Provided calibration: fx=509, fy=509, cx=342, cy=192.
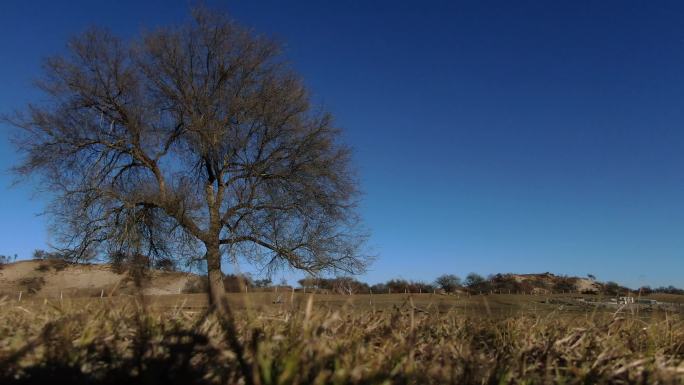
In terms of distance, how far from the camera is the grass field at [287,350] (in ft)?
6.82

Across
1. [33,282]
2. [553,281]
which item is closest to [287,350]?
[553,281]

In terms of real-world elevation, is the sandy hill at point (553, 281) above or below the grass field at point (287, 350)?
above

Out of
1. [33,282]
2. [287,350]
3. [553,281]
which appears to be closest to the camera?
[287,350]

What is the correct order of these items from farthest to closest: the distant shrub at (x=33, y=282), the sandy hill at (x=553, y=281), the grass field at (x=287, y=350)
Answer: the distant shrub at (x=33, y=282) → the sandy hill at (x=553, y=281) → the grass field at (x=287, y=350)

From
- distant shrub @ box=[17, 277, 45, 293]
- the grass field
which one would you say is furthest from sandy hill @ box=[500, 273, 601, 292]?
distant shrub @ box=[17, 277, 45, 293]

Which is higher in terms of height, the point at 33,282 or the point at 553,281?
the point at 553,281

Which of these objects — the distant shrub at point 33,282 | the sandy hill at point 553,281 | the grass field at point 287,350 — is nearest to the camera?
the grass field at point 287,350

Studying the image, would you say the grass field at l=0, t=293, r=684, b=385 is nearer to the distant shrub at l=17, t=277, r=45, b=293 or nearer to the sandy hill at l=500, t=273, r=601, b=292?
the sandy hill at l=500, t=273, r=601, b=292

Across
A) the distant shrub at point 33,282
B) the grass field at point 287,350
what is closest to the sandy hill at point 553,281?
the grass field at point 287,350

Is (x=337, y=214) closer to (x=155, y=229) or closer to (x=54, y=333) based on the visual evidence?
(x=155, y=229)

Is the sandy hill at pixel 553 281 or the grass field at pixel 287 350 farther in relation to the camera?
the sandy hill at pixel 553 281

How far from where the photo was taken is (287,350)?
229 centimetres

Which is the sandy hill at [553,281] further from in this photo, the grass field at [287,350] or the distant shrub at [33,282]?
the distant shrub at [33,282]

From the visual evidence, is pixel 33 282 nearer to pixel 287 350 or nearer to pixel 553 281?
pixel 553 281
